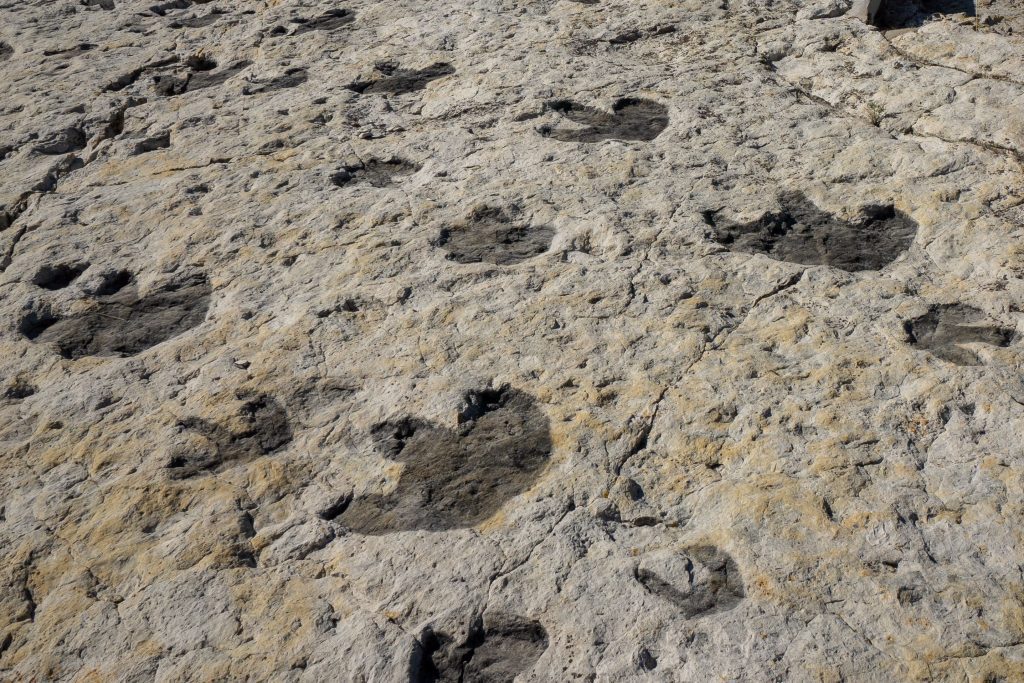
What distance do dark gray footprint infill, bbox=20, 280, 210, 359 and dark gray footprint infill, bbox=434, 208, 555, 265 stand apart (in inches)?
37.9

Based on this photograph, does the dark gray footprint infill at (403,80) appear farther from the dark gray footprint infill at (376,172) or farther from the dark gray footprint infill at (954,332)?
the dark gray footprint infill at (954,332)

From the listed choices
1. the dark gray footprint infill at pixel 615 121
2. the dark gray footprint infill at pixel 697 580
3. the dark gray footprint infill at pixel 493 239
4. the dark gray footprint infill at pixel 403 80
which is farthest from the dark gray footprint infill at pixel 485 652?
the dark gray footprint infill at pixel 403 80

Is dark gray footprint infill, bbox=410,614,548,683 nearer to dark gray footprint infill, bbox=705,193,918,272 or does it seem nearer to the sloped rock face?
the sloped rock face

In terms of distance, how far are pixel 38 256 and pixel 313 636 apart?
7.60 feet

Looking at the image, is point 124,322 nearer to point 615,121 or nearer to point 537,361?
point 537,361

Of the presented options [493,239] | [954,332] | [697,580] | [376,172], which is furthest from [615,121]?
[697,580]

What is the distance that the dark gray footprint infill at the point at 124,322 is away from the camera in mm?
3170

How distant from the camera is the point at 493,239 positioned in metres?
3.39

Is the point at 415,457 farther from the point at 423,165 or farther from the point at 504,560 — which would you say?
the point at 423,165

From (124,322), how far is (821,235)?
2.59 m

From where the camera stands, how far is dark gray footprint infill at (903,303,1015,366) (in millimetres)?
2631

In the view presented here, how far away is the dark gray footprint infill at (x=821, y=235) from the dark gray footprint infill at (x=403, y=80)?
1.83 metres

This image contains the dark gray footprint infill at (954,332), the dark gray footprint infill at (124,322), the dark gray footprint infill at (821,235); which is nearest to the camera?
the dark gray footprint infill at (954,332)

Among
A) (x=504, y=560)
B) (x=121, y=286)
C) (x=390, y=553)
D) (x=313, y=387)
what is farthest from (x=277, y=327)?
(x=504, y=560)
